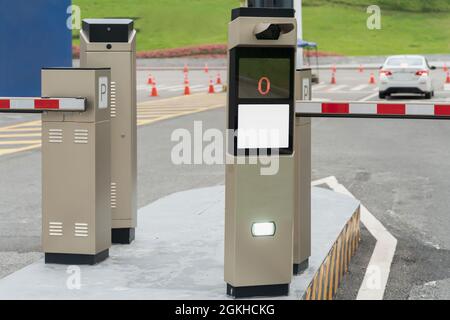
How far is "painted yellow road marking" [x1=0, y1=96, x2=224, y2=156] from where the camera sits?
16259 millimetres

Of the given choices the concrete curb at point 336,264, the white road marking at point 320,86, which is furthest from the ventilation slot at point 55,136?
the white road marking at point 320,86

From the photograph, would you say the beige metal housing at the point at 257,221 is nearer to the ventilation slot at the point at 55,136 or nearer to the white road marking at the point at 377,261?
the white road marking at the point at 377,261

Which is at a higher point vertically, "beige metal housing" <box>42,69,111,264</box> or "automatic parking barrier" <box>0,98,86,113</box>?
"automatic parking barrier" <box>0,98,86,113</box>

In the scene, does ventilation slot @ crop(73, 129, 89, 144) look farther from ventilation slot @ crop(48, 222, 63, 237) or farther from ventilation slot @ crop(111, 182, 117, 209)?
ventilation slot @ crop(111, 182, 117, 209)

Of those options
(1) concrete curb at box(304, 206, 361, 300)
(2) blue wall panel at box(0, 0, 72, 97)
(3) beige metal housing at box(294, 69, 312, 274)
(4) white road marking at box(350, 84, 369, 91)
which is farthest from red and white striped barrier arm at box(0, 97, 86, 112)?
(4) white road marking at box(350, 84, 369, 91)

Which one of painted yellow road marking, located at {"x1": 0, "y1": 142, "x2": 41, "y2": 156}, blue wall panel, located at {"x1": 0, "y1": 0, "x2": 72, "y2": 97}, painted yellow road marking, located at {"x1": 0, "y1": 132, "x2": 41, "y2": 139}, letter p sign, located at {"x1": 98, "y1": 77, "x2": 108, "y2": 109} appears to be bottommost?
painted yellow road marking, located at {"x1": 0, "y1": 142, "x2": 41, "y2": 156}

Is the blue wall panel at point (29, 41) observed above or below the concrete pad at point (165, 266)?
above

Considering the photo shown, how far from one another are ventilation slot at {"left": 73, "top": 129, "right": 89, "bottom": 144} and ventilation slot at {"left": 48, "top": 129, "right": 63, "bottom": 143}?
0.10 m

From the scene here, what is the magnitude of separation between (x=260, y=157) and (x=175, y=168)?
8.07m

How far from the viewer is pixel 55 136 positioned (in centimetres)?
625

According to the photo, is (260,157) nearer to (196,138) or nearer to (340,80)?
(196,138)

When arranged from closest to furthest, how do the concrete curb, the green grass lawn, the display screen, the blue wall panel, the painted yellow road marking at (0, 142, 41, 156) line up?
the display screen
the concrete curb
the painted yellow road marking at (0, 142, 41, 156)
the blue wall panel
the green grass lawn

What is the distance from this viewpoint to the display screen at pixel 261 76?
5203 mm

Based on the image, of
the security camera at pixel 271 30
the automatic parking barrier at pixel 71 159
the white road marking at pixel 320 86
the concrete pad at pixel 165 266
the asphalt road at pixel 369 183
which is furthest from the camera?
the white road marking at pixel 320 86
